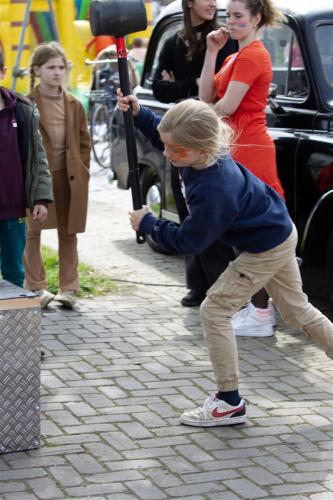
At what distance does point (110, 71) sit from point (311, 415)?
40.4ft

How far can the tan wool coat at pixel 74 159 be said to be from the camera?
702 centimetres

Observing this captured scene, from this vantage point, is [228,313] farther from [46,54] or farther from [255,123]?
[46,54]

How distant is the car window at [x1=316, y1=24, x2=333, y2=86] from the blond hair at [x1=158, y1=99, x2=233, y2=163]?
7.98 feet

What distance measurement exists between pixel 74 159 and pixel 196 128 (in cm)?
253

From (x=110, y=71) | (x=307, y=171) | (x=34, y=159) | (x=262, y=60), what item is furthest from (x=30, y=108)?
(x=110, y=71)

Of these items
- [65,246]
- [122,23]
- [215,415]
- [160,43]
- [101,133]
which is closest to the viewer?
[215,415]

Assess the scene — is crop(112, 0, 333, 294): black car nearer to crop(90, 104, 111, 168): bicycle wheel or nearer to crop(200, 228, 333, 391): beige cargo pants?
crop(200, 228, 333, 391): beige cargo pants

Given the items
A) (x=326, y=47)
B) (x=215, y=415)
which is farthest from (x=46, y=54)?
(x=215, y=415)

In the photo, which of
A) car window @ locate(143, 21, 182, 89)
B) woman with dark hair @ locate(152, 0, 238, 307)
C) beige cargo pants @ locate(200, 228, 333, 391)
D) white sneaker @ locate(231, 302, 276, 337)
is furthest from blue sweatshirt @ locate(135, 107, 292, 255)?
car window @ locate(143, 21, 182, 89)

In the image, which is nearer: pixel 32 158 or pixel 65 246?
pixel 32 158

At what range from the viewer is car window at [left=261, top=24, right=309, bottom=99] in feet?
23.0

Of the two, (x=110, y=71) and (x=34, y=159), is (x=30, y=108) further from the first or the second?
(x=110, y=71)

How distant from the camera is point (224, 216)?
15.3 feet

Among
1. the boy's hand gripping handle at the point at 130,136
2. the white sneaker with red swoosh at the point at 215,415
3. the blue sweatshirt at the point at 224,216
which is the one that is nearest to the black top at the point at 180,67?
the boy's hand gripping handle at the point at 130,136
